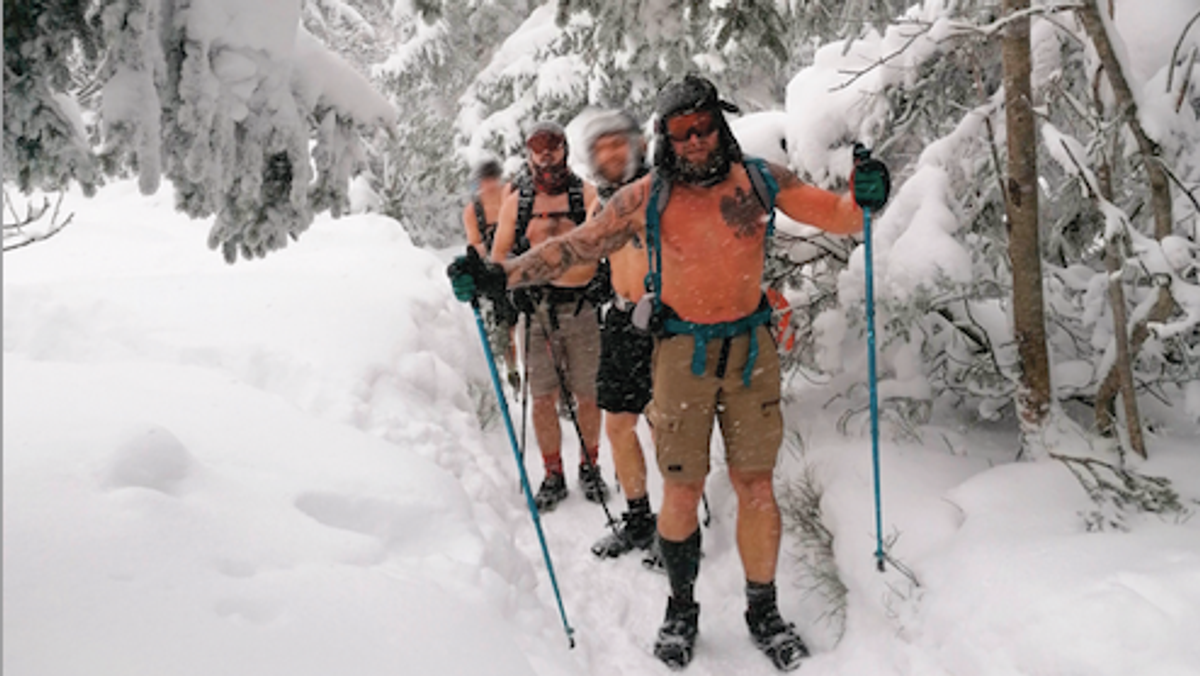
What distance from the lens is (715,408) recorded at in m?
3.41

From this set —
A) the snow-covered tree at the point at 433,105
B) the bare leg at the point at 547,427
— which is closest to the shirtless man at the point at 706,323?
the bare leg at the point at 547,427

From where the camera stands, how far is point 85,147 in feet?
7.87

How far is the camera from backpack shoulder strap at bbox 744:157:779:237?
3.18 metres

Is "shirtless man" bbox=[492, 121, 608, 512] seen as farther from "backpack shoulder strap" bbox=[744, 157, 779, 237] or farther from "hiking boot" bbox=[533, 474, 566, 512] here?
"backpack shoulder strap" bbox=[744, 157, 779, 237]

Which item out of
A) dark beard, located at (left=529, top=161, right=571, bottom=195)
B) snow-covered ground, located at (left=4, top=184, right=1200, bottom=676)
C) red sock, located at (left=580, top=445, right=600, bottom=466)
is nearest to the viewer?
snow-covered ground, located at (left=4, top=184, right=1200, bottom=676)

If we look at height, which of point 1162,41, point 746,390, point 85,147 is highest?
point 1162,41

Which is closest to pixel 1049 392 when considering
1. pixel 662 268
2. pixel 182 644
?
pixel 662 268

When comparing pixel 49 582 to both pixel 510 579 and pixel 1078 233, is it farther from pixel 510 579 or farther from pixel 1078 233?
pixel 1078 233

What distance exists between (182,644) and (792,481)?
3.41 metres

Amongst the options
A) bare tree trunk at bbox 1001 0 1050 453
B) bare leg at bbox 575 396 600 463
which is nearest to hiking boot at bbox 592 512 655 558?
bare leg at bbox 575 396 600 463

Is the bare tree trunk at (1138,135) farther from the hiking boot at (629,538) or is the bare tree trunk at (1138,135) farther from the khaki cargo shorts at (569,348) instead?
the khaki cargo shorts at (569,348)

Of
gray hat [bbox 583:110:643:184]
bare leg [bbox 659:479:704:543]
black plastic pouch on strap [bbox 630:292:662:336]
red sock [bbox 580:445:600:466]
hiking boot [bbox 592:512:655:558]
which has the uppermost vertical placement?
gray hat [bbox 583:110:643:184]

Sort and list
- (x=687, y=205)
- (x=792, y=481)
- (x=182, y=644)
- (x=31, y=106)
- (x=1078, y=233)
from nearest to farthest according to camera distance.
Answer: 1. (x=182, y=644)
2. (x=31, y=106)
3. (x=687, y=205)
4. (x=1078, y=233)
5. (x=792, y=481)

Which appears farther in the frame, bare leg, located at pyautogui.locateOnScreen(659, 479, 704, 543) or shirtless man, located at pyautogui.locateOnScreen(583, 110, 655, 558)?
shirtless man, located at pyautogui.locateOnScreen(583, 110, 655, 558)
